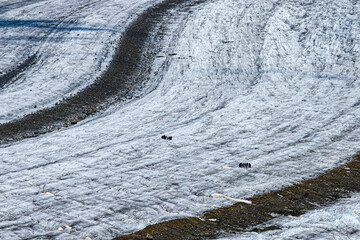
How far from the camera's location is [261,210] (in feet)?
12.1

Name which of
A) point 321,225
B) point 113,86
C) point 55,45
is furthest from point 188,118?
point 55,45

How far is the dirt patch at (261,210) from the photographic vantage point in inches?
131

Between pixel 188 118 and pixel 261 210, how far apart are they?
320 centimetres

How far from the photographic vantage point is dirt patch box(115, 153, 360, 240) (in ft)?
10.9

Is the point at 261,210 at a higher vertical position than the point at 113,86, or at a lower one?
lower

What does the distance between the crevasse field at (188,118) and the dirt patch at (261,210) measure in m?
0.13

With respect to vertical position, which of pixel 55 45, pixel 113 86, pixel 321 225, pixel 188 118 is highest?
pixel 55 45

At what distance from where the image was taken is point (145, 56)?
10.5 metres

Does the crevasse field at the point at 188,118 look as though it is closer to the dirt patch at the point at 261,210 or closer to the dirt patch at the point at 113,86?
the dirt patch at the point at 261,210

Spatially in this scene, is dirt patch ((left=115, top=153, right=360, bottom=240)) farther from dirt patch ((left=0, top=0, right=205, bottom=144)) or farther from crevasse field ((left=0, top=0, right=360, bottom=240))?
dirt patch ((left=0, top=0, right=205, bottom=144))

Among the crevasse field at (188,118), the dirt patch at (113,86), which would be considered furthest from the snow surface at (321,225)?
the dirt patch at (113,86)

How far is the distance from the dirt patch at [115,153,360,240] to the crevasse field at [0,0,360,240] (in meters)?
0.13

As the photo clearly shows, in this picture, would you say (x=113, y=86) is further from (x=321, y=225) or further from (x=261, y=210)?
(x=321, y=225)

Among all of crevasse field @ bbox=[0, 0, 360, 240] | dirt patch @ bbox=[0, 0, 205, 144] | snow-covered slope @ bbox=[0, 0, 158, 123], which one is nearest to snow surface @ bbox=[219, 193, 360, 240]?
crevasse field @ bbox=[0, 0, 360, 240]
